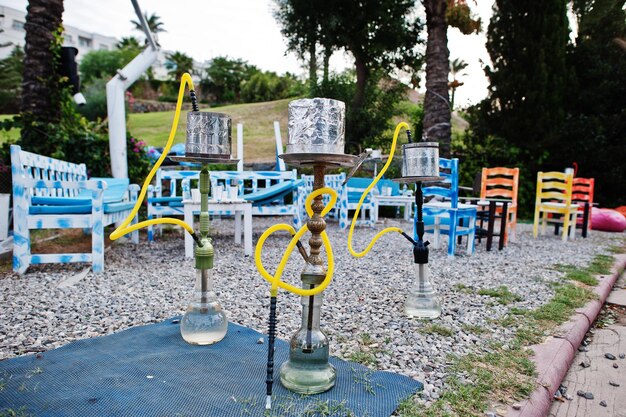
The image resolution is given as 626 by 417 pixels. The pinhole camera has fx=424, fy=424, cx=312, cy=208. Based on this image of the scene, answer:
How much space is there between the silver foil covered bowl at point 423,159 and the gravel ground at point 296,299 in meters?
0.97

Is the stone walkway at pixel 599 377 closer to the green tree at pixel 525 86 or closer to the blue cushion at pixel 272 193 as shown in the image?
the blue cushion at pixel 272 193

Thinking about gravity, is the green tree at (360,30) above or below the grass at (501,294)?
above

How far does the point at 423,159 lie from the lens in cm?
260

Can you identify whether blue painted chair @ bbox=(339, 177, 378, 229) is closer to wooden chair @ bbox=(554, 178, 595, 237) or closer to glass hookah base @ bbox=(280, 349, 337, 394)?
wooden chair @ bbox=(554, 178, 595, 237)

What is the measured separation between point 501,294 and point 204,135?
2.68 m

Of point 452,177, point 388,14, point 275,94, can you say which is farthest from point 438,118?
point 275,94

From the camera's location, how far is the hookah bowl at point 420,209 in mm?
2604

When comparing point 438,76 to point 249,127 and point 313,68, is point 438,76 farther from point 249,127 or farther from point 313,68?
point 249,127

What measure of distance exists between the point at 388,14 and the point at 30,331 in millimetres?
12031

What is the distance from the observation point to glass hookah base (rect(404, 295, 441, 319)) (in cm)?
281

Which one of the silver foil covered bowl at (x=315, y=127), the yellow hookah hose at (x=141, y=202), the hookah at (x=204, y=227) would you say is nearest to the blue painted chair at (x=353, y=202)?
the hookah at (x=204, y=227)

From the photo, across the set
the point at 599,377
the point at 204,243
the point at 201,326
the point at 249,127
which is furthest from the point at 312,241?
the point at 249,127

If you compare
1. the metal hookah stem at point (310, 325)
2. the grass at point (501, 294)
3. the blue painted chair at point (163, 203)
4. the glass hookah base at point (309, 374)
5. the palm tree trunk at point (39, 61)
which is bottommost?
the grass at point (501, 294)

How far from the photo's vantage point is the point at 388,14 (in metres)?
12.0
